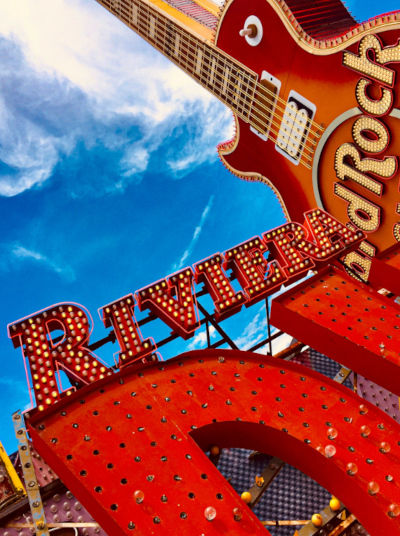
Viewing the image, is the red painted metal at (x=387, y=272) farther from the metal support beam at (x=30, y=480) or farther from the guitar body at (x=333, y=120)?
the metal support beam at (x=30, y=480)

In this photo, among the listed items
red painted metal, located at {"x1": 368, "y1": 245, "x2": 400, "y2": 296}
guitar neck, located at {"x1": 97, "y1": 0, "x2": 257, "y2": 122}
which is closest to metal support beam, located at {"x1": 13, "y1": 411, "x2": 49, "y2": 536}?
red painted metal, located at {"x1": 368, "y1": 245, "x2": 400, "y2": 296}

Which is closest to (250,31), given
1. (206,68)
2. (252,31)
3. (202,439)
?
(252,31)

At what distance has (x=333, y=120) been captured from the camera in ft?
59.5

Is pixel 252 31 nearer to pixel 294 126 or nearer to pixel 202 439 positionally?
pixel 294 126

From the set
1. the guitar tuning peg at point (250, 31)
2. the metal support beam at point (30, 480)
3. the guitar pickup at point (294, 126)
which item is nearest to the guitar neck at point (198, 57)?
the guitar tuning peg at point (250, 31)

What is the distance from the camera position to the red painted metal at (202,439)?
25.2 ft

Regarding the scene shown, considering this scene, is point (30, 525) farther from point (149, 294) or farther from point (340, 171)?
point (340, 171)

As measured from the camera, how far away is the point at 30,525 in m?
8.62

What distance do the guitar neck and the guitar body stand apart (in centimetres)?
50

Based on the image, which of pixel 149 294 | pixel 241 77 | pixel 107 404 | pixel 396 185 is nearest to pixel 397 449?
pixel 107 404

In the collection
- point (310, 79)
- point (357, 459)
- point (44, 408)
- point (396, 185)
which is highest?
point (310, 79)

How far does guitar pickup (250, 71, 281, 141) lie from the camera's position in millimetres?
19938

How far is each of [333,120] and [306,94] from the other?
4.57ft

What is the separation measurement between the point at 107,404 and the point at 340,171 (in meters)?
12.1
